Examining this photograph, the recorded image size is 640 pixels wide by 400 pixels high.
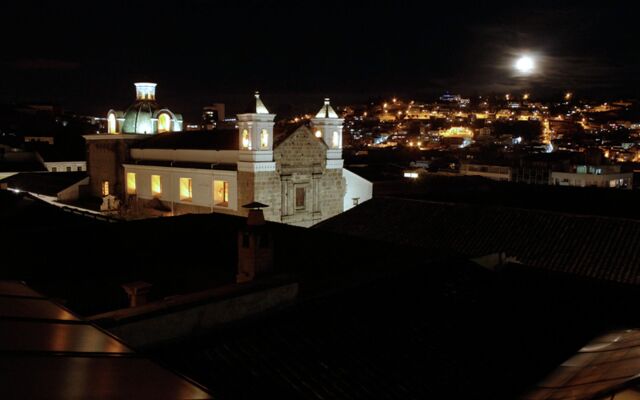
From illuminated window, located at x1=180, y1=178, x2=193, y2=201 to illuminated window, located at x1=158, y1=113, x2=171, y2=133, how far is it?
7.85m

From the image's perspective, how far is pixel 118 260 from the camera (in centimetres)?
1260

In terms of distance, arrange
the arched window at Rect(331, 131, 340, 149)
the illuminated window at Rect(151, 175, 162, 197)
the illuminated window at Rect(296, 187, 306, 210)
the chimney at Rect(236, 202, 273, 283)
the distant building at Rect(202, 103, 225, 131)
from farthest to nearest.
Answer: the distant building at Rect(202, 103, 225, 131), the illuminated window at Rect(151, 175, 162, 197), the arched window at Rect(331, 131, 340, 149), the illuminated window at Rect(296, 187, 306, 210), the chimney at Rect(236, 202, 273, 283)

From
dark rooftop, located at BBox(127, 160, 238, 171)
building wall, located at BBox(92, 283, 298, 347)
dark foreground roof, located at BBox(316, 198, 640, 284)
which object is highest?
dark rooftop, located at BBox(127, 160, 238, 171)

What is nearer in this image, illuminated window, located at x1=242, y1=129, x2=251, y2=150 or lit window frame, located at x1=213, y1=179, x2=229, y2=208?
illuminated window, located at x1=242, y1=129, x2=251, y2=150

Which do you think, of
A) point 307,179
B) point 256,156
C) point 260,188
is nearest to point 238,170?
point 256,156

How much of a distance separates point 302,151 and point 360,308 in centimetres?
2308

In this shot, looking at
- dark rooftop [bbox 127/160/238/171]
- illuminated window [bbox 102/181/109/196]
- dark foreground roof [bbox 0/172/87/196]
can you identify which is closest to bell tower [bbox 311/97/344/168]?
dark rooftop [bbox 127/160/238/171]

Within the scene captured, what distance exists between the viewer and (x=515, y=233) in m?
19.1

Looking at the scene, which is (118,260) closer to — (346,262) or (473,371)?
(346,262)

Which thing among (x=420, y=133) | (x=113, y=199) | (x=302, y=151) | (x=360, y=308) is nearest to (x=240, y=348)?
(x=360, y=308)

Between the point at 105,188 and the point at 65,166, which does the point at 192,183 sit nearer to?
the point at 105,188

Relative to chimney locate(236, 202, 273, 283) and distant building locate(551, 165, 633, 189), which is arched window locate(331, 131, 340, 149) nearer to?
distant building locate(551, 165, 633, 189)

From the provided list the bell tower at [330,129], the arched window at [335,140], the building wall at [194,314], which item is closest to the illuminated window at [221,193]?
the bell tower at [330,129]

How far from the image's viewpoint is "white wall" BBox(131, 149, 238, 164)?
30337mm
